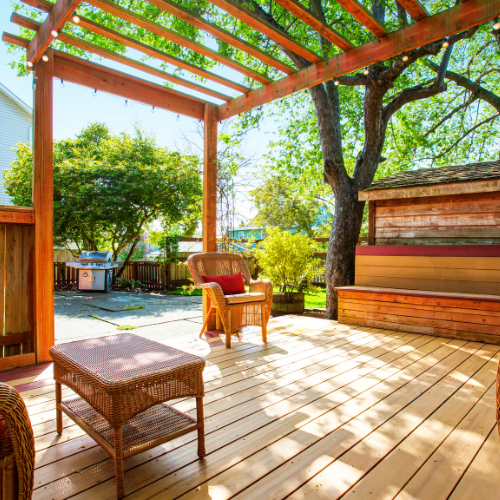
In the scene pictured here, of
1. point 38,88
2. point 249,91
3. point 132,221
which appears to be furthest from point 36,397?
point 132,221

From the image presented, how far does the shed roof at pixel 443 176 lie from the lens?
14.2ft

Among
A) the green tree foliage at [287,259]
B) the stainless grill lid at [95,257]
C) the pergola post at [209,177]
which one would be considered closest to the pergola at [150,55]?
the pergola post at [209,177]

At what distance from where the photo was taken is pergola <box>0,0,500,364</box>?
270 cm

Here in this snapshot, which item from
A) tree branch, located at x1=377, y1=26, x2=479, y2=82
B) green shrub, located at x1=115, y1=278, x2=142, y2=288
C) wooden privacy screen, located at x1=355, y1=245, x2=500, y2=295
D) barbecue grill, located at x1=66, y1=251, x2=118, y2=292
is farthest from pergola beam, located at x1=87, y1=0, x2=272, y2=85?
green shrub, located at x1=115, y1=278, x2=142, y2=288

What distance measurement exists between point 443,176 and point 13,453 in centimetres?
510

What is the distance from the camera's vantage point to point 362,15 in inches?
110

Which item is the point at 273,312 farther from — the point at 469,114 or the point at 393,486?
the point at 469,114

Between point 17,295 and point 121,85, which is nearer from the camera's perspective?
point 17,295

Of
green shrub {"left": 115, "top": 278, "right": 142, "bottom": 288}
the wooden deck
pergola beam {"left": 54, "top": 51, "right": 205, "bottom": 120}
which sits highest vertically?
pergola beam {"left": 54, "top": 51, "right": 205, "bottom": 120}

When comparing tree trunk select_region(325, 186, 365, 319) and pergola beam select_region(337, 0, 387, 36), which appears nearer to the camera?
pergola beam select_region(337, 0, 387, 36)

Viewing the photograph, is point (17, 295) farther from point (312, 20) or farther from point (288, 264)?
point (288, 264)

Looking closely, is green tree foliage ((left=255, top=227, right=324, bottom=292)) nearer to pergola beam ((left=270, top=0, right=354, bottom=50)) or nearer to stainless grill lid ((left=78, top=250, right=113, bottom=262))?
pergola beam ((left=270, top=0, right=354, bottom=50))

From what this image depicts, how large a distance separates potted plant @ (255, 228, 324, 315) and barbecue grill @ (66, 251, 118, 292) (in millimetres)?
4853

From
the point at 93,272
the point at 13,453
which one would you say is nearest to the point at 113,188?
the point at 93,272
